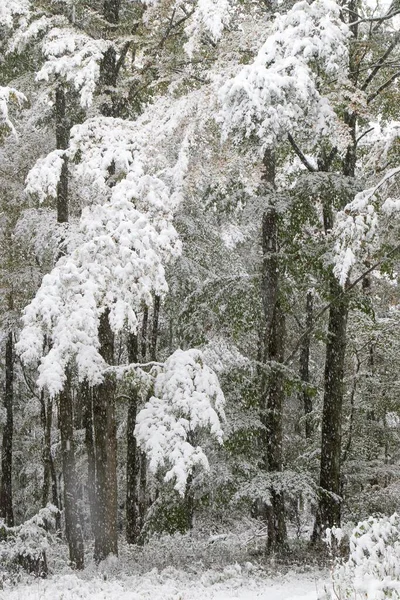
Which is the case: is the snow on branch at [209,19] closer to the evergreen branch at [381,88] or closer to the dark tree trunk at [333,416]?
the evergreen branch at [381,88]

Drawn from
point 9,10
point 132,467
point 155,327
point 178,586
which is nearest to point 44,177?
point 9,10

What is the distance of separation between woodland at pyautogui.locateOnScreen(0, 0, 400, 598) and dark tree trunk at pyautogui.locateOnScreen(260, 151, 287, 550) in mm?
43

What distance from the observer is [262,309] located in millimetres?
11688

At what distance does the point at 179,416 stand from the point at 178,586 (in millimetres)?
2410

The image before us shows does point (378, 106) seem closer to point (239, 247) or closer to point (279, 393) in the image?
point (279, 393)

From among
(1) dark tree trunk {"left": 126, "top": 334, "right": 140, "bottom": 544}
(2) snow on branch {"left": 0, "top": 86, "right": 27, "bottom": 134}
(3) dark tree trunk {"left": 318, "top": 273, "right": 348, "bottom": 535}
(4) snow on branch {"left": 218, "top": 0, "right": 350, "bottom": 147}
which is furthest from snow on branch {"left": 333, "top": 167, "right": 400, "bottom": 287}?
(1) dark tree trunk {"left": 126, "top": 334, "right": 140, "bottom": 544}

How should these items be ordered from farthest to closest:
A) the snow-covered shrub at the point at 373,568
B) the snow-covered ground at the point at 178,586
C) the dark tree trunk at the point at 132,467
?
the dark tree trunk at the point at 132,467 < the snow-covered ground at the point at 178,586 < the snow-covered shrub at the point at 373,568

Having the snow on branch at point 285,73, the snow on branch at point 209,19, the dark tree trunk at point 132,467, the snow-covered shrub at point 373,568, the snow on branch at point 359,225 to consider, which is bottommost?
the dark tree trunk at point 132,467

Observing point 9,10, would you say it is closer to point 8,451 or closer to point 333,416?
point 333,416

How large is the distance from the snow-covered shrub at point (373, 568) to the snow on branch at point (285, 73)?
4.60m

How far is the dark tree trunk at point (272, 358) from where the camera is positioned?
10969 mm

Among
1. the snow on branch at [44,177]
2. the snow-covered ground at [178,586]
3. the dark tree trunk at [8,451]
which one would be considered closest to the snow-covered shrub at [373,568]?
the snow-covered ground at [178,586]

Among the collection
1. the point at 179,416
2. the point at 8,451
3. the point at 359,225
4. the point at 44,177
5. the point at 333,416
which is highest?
the point at 44,177

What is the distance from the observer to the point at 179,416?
931 cm
